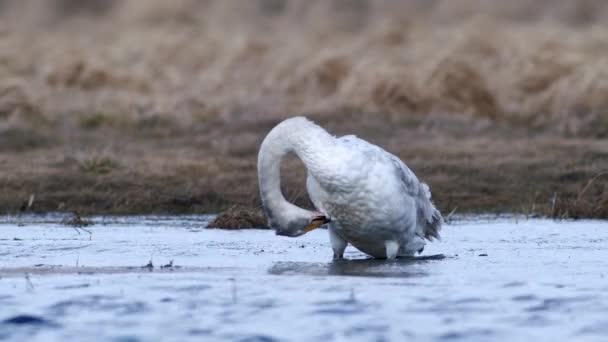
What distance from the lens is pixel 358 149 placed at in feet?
29.0

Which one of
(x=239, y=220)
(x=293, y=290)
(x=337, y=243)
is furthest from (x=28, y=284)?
(x=239, y=220)

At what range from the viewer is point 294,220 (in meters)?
8.97

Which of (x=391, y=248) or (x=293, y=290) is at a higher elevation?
(x=391, y=248)

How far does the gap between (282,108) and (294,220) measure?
12.5 m


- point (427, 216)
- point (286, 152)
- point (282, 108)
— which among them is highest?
point (282, 108)

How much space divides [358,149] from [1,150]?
9367 mm

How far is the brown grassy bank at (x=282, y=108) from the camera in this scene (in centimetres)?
1481

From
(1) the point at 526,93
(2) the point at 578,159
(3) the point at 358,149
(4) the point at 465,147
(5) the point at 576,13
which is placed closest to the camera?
(3) the point at 358,149

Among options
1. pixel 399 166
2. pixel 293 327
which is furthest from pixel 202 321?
pixel 399 166

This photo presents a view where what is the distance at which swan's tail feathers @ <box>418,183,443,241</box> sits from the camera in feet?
32.9

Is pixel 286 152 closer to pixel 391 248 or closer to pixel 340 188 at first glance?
pixel 340 188

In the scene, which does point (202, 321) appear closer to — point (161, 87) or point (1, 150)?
point (1, 150)

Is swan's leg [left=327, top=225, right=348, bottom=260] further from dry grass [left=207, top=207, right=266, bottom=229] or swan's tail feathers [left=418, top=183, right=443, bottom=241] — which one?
dry grass [left=207, top=207, right=266, bottom=229]

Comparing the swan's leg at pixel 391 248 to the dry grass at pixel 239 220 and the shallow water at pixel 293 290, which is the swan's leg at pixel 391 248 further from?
the dry grass at pixel 239 220
